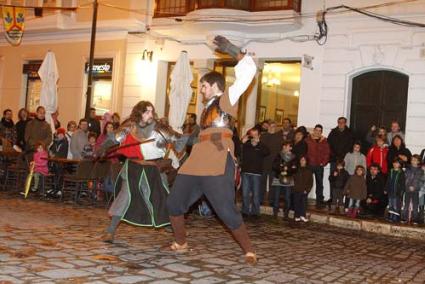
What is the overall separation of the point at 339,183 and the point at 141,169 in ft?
21.2

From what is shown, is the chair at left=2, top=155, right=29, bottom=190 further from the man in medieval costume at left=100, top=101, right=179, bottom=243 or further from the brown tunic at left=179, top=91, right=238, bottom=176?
the brown tunic at left=179, top=91, right=238, bottom=176

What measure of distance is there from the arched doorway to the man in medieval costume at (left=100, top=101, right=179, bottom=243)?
27.5 feet

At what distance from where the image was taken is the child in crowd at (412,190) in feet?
37.0

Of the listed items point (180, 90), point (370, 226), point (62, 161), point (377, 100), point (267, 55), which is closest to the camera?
point (370, 226)

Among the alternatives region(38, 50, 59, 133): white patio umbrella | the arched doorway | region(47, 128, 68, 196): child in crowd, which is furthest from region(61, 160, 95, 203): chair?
the arched doorway

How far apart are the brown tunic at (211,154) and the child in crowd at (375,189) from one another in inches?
257

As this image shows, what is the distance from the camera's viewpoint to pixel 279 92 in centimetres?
1680

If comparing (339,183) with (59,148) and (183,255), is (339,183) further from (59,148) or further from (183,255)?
(183,255)

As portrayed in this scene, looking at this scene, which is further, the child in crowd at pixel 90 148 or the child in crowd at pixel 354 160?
the child in crowd at pixel 354 160

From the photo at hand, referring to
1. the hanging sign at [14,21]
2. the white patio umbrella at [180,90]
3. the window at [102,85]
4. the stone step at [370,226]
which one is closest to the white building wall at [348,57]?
the white patio umbrella at [180,90]

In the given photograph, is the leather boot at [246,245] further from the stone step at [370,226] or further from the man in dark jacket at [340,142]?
the man in dark jacket at [340,142]

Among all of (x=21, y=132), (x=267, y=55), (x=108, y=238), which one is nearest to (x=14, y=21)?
(x=21, y=132)

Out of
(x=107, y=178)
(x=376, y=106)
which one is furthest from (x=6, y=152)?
(x=376, y=106)

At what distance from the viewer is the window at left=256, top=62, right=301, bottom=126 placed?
16.3 m
